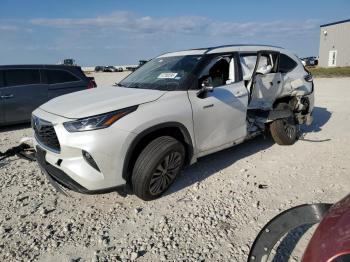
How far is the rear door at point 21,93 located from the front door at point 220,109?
493 centimetres

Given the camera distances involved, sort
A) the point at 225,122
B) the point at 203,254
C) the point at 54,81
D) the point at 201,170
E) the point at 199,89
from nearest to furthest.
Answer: the point at 203,254, the point at 199,89, the point at 225,122, the point at 201,170, the point at 54,81

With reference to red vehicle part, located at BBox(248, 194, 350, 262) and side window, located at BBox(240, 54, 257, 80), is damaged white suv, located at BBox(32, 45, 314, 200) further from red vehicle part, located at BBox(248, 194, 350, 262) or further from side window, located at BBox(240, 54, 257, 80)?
red vehicle part, located at BBox(248, 194, 350, 262)

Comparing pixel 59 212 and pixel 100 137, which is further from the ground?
pixel 100 137

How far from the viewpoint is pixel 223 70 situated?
475cm

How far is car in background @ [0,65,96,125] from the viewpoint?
7289 millimetres

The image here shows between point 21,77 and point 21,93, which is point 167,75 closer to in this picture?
point 21,93

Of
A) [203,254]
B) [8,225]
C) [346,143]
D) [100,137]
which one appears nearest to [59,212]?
[8,225]

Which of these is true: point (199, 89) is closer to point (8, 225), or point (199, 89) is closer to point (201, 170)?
point (201, 170)

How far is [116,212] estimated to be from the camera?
3537 millimetres

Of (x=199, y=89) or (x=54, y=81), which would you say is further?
(x=54, y=81)

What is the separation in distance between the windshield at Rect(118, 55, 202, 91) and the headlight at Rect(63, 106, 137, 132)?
0.96 meters

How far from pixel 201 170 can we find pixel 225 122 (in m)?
0.82

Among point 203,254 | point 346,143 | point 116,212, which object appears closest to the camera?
point 203,254

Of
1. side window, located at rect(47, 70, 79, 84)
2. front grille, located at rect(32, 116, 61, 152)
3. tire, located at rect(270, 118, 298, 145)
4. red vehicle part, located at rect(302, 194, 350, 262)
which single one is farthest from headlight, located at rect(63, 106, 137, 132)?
side window, located at rect(47, 70, 79, 84)
